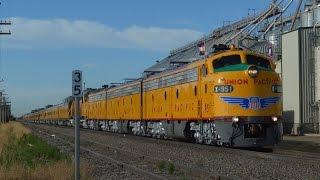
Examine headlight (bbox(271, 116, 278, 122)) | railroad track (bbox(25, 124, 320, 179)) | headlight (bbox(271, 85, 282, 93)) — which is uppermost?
headlight (bbox(271, 85, 282, 93))

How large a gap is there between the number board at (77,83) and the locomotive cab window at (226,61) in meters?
13.1

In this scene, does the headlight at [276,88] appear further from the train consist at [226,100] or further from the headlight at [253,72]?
the headlight at [253,72]

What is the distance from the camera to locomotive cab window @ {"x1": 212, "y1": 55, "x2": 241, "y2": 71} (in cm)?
2442

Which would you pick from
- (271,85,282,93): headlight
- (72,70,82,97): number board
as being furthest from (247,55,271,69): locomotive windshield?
(72,70,82,97): number board

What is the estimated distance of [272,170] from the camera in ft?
54.5

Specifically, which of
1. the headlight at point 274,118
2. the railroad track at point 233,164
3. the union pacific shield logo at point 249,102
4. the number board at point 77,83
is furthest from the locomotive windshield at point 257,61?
the number board at point 77,83

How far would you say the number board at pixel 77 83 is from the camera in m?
11.7

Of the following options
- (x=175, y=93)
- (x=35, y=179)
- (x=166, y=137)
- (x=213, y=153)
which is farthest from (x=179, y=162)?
(x=166, y=137)

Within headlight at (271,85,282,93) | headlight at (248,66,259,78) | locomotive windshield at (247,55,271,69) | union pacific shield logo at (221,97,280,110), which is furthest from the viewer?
locomotive windshield at (247,55,271,69)

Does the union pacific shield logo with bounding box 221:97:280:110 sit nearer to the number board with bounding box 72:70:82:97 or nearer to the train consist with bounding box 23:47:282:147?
the train consist with bounding box 23:47:282:147

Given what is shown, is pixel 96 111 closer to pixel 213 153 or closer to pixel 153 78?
pixel 153 78

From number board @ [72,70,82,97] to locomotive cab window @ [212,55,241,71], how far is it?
42.9 ft

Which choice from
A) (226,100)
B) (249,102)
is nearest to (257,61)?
(249,102)

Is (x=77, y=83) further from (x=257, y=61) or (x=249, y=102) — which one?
(x=257, y=61)
